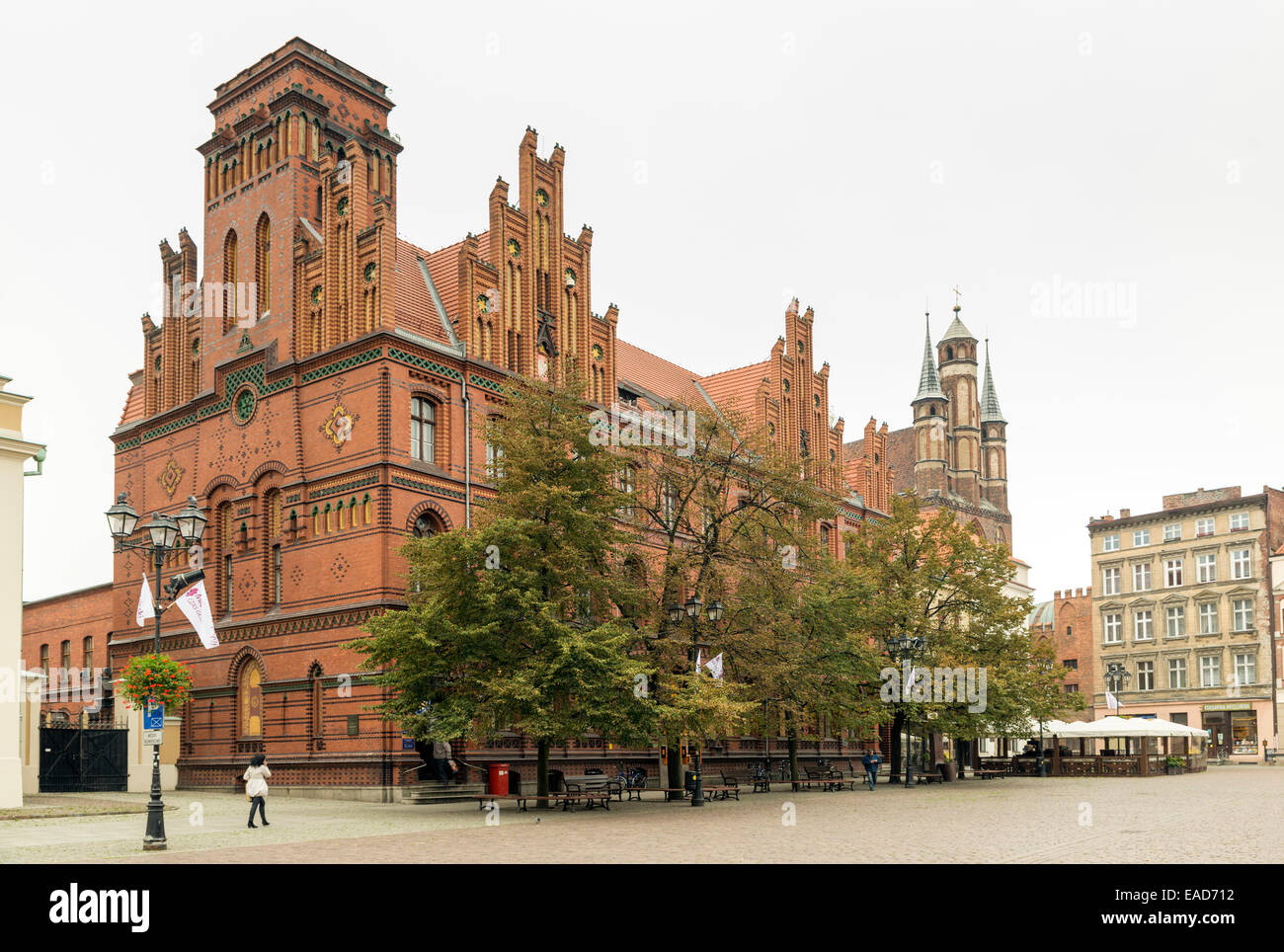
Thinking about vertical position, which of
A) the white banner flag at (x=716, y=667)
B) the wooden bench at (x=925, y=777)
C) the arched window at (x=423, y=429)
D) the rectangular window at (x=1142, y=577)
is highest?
the arched window at (x=423, y=429)

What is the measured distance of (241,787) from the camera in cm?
3653

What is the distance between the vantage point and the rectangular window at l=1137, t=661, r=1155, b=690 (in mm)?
79844

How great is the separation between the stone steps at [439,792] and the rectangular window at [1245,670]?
56805mm

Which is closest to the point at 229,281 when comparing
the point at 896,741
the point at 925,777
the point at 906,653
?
the point at 906,653

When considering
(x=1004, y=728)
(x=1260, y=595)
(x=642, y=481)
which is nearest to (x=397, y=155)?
(x=642, y=481)

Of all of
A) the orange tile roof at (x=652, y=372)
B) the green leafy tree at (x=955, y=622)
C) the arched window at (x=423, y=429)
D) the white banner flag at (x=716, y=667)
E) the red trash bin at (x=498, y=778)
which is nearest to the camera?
the white banner flag at (x=716, y=667)

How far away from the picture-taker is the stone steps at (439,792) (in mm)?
32531

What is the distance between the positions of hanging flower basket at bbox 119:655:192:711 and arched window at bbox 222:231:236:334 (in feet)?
70.2

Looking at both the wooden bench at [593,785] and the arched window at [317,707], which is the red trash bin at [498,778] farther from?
the arched window at [317,707]

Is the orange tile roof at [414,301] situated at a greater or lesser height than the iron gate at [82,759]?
greater

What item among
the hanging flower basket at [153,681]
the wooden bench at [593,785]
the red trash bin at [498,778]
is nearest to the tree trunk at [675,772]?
the wooden bench at [593,785]

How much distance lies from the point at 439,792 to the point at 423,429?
10444 mm

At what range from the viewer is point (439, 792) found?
108ft
